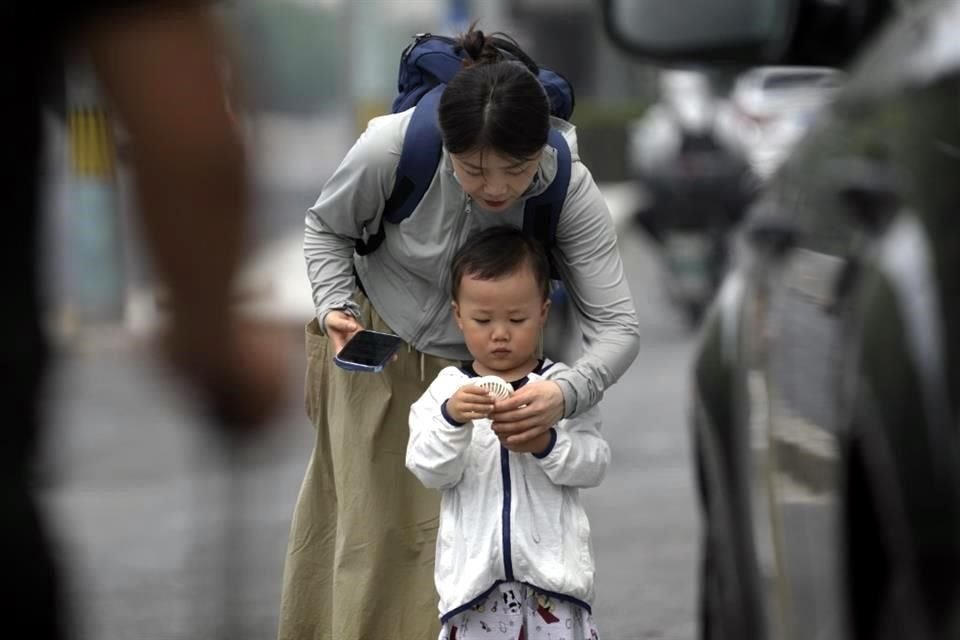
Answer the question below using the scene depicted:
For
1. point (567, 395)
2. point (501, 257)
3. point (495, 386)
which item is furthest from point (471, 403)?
point (501, 257)

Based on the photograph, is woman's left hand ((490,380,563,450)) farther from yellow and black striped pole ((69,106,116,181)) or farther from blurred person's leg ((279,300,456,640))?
yellow and black striped pole ((69,106,116,181))

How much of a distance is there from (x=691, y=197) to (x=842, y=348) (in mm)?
10686

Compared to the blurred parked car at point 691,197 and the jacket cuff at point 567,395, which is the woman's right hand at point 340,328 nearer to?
the jacket cuff at point 567,395

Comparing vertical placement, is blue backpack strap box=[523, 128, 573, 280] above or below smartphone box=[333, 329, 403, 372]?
above

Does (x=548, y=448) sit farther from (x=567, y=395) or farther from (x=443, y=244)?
(x=443, y=244)

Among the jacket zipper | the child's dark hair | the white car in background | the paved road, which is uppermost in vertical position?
the white car in background

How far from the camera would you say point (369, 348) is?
4008 millimetres

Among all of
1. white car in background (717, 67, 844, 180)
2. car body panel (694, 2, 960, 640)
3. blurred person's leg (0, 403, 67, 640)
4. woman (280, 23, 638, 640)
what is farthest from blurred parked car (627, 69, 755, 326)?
blurred person's leg (0, 403, 67, 640)

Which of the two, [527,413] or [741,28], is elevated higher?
[741,28]

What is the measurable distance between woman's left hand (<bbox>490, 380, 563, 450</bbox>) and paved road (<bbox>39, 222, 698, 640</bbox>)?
0.40 metres

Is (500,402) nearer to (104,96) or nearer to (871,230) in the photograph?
(871,230)

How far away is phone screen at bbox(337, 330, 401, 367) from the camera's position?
Answer: 3979mm

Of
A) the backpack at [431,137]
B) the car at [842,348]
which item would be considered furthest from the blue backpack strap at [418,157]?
the car at [842,348]

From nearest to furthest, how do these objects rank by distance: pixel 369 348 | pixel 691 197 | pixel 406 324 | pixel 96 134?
pixel 96 134 < pixel 369 348 < pixel 406 324 < pixel 691 197
